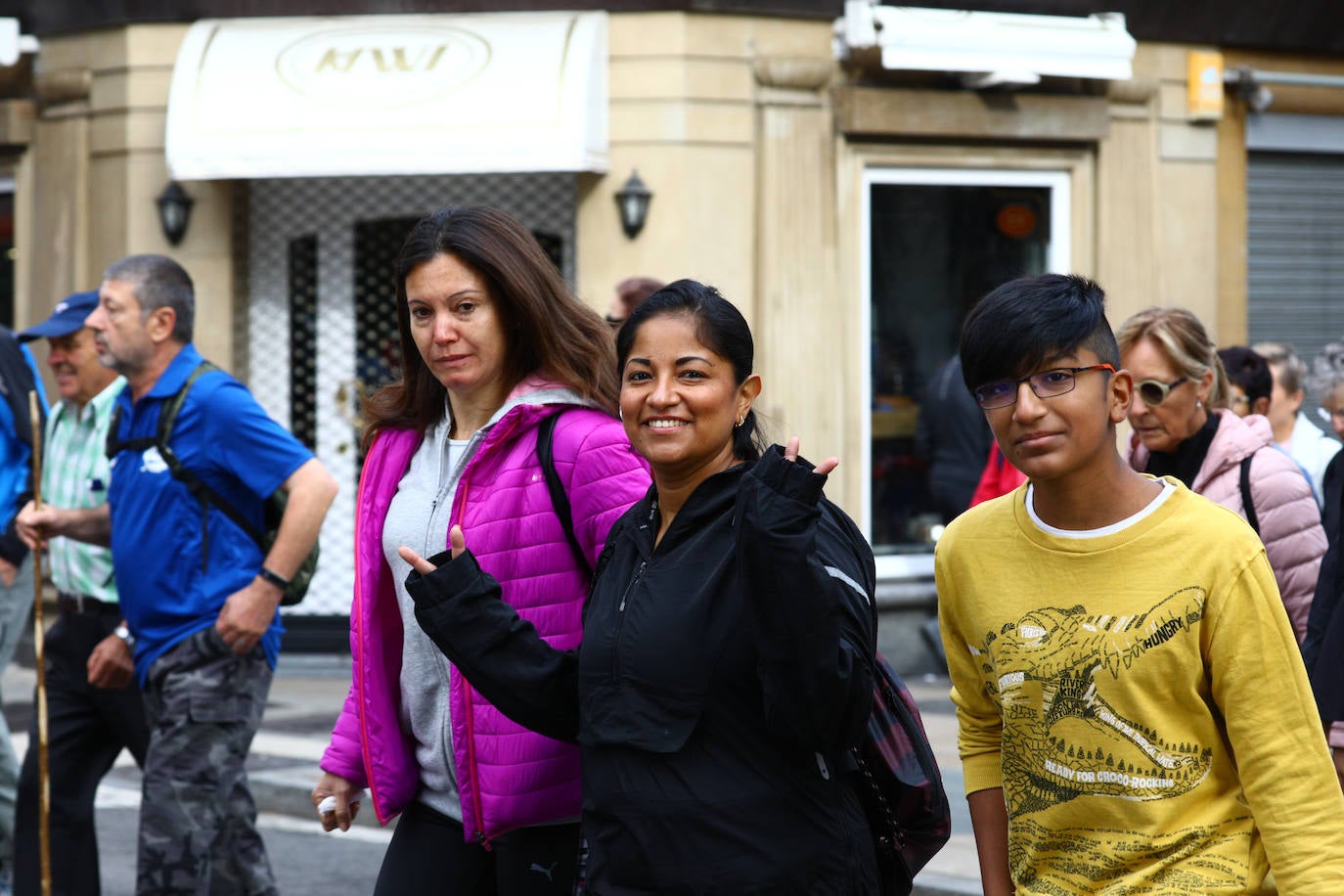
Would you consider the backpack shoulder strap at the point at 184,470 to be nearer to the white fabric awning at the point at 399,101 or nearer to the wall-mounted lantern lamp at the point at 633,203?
the white fabric awning at the point at 399,101

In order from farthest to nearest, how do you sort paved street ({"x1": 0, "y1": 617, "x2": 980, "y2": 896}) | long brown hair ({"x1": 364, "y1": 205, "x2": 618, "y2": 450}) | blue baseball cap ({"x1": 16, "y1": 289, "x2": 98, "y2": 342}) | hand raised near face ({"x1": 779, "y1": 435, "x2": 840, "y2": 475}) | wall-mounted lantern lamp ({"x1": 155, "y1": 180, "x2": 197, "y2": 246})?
wall-mounted lantern lamp ({"x1": 155, "y1": 180, "x2": 197, "y2": 246}), paved street ({"x1": 0, "y1": 617, "x2": 980, "y2": 896}), blue baseball cap ({"x1": 16, "y1": 289, "x2": 98, "y2": 342}), long brown hair ({"x1": 364, "y1": 205, "x2": 618, "y2": 450}), hand raised near face ({"x1": 779, "y1": 435, "x2": 840, "y2": 475})

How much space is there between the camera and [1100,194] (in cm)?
1236

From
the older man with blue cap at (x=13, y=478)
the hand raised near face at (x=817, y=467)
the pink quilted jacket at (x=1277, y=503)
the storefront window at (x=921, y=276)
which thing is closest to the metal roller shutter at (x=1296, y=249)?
the storefront window at (x=921, y=276)

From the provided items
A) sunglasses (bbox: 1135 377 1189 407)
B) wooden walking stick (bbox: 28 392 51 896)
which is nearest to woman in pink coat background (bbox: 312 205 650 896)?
sunglasses (bbox: 1135 377 1189 407)

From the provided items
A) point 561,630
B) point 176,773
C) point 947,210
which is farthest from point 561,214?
point 561,630

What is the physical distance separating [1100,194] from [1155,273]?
68 cm

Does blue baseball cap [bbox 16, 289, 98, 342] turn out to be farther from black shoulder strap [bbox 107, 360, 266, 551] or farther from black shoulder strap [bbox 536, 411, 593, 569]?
black shoulder strap [bbox 536, 411, 593, 569]

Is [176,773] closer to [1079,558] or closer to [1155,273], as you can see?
[1079,558]

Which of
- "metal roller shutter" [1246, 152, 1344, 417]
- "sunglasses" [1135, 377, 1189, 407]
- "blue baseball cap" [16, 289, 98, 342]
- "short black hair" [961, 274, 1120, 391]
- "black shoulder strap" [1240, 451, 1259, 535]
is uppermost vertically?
"metal roller shutter" [1246, 152, 1344, 417]

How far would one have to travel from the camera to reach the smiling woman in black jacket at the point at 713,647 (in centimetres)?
259

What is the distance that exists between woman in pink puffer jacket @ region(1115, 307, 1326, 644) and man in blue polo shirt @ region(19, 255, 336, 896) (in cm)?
225

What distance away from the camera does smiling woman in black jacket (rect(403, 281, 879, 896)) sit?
2592 mm

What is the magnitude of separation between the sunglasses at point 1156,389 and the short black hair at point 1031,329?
6.14 ft

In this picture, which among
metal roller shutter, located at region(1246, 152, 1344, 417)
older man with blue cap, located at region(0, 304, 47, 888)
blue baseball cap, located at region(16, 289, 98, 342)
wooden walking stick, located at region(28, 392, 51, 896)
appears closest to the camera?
wooden walking stick, located at region(28, 392, 51, 896)
